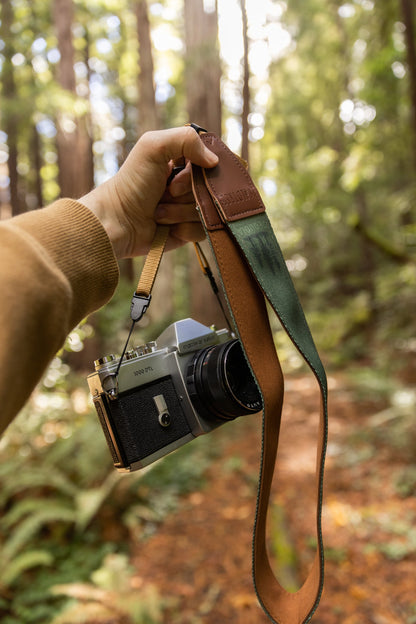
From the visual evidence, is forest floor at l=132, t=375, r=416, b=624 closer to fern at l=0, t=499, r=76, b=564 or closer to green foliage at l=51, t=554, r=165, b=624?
green foliage at l=51, t=554, r=165, b=624

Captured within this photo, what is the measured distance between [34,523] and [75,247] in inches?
125

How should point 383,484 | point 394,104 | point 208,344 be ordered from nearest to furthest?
point 208,344 → point 383,484 → point 394,104

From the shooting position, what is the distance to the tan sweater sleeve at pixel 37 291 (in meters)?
0.64

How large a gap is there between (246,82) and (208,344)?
16.6ft

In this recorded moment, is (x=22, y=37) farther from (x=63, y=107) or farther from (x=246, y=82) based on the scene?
(x=246, y=82)

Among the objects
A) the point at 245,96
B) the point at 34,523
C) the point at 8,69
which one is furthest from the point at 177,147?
the point at 8,69

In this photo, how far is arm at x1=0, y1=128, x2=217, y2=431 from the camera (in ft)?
2.15

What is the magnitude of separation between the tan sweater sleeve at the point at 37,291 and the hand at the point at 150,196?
300mm

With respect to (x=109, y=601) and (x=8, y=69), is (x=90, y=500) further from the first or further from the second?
(x=8, y=69)

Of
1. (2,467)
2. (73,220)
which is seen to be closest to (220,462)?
(2,467)

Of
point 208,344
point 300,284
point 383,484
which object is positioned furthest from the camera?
point 300,284

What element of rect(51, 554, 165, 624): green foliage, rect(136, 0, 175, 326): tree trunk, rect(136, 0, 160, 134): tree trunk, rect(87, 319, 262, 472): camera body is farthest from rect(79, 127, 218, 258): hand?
rect(136, 0, 160, 134): tree trunk

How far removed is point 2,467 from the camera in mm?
3793

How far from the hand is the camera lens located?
0.37 metres
